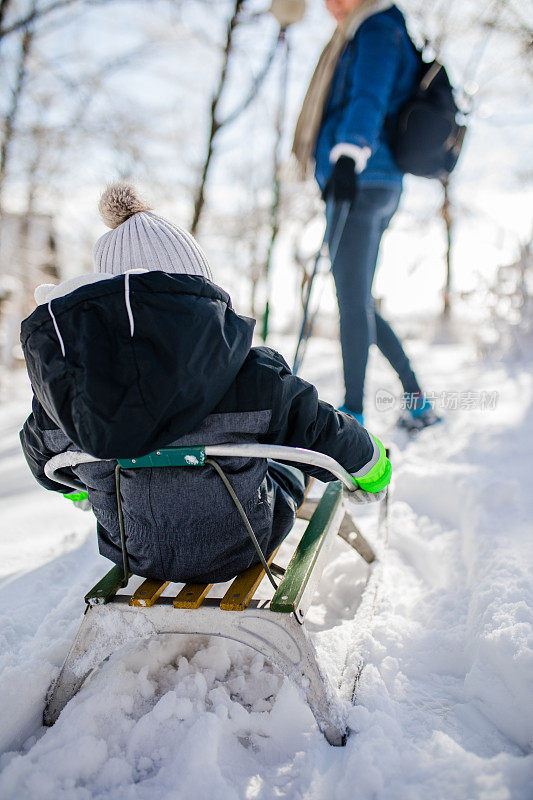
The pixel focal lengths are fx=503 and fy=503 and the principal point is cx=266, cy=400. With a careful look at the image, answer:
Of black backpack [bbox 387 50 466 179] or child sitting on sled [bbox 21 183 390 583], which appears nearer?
child sitting on sled [bbox 21 183 390 583]

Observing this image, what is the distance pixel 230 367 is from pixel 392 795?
96cm

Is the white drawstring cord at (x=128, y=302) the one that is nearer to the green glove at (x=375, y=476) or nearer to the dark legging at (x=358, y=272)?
the green glove at (x=375, y=476)

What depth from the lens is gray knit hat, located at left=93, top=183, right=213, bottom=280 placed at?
143 centimetres

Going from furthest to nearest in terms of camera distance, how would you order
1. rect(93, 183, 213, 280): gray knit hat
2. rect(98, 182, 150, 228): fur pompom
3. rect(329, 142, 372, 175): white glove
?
rect(329, 142, 372, 175): white glove < rect(98, 182, 150, 228): fur pompom < rect(93, 183, 213, 280): gray knit hat

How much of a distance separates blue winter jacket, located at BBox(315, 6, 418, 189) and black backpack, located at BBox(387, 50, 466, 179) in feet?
0.21

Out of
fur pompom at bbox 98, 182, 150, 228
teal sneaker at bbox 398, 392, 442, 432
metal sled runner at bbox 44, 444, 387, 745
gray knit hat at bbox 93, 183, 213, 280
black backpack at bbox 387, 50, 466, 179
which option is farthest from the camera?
teal sneaker at bbox 398, 392, 442, 432

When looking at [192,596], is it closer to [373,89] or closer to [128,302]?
[128,302]

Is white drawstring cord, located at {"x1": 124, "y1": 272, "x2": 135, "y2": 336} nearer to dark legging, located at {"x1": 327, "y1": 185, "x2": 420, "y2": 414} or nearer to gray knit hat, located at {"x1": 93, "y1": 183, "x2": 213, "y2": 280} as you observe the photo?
gray knit hat, located at {"x1": 93, "y1": 183, "x2": 213, "y2": 280}

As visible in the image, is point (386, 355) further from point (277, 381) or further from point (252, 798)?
point (252, 798)

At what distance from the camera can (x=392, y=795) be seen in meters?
1.04

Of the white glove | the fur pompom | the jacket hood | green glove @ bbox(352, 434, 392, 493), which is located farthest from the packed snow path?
the white glove

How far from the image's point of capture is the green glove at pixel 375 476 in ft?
4.95

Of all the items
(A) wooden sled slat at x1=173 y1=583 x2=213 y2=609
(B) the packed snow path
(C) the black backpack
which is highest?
(C) the black backpack

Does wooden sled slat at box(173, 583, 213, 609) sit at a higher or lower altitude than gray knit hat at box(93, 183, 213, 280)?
lower
